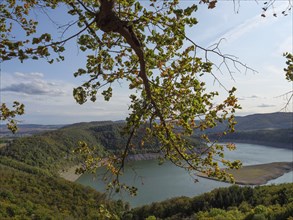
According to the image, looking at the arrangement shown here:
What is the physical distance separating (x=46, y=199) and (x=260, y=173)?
4810cm

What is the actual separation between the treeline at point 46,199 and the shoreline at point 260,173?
25.1 meters

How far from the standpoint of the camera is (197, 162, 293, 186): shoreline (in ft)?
235

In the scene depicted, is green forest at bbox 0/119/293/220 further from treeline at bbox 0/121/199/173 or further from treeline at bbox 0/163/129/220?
treeline at bbox 0/121/199/173

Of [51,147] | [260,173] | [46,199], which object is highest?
[51,147]

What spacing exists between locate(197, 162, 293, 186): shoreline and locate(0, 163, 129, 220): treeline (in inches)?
989

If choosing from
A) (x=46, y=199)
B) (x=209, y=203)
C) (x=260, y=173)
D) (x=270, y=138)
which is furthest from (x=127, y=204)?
(x=270, y=138)

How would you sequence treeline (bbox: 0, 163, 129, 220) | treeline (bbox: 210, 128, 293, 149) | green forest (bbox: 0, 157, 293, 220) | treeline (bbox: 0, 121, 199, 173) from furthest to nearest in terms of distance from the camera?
treeline (bbox: 210, 128, 293, 149) → treeline (bbox: 0, 121, 199, 173) → treeline (bbox: 0, 163, 129, 220) → green forest (bbox: 0, 157, 293, 220)

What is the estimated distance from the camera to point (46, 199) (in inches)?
2010

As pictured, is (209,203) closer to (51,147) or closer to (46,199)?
(46,199)

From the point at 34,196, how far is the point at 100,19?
51.1 m

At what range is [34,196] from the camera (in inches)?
1989

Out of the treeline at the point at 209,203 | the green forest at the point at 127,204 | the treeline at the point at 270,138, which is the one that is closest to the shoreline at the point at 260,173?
the green forest at the point at 127,204

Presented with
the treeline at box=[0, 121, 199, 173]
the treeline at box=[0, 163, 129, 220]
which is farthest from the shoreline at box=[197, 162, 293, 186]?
the treeline at box=[0, 163, 129, 220]

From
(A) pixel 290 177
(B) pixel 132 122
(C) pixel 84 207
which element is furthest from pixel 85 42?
(A) pixel 290 177
